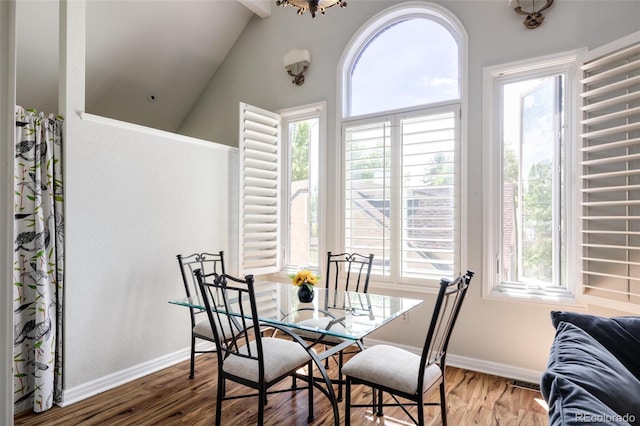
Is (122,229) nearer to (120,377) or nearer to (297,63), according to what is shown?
(120,377)

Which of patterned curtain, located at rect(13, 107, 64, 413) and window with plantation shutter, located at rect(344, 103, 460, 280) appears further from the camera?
window with plantation shutter, located at rect(344, 103, 460, 280)

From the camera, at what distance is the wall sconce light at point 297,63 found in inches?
154

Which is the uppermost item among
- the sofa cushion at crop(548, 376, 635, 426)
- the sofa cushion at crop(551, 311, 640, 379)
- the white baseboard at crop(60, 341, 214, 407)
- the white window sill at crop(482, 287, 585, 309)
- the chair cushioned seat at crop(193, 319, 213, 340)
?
the sofa cushion at crop(548, 376, 635, 426)

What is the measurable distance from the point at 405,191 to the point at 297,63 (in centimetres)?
181

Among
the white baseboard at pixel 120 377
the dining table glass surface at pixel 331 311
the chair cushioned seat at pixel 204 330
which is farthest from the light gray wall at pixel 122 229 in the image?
the dining table glass surface at pixel 331 311

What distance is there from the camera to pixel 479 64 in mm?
3080

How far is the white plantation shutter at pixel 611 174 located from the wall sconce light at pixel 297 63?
2.42m

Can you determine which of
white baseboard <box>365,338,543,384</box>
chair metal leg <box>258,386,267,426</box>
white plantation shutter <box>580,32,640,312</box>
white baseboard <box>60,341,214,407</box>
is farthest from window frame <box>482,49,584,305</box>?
white baseboard <box>60,341,214,407</box>

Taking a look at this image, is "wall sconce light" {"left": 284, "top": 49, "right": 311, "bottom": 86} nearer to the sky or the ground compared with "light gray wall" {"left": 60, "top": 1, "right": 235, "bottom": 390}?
nearer to the sky

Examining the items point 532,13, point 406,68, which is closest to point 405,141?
point 406,68

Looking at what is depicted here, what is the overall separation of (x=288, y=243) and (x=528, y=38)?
9.43ft

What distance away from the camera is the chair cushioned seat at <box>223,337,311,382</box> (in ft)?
6.77

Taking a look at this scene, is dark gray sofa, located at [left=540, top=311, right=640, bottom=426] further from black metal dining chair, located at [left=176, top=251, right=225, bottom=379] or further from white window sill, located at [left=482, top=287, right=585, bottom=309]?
black metal dining chair, located at [left=176, top=251, right=225, bottom=379]

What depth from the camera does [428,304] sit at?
329 centimetres
